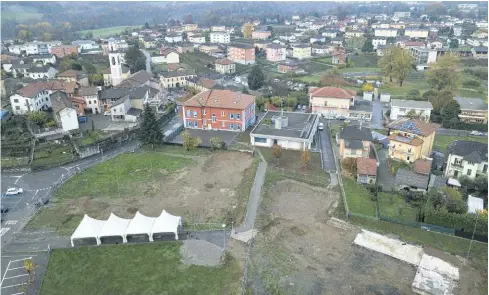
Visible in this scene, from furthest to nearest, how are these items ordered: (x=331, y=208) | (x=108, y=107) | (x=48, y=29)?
1. (x=48, y=29)
2. (x=108, y=107)
3. (x=331, y=208)

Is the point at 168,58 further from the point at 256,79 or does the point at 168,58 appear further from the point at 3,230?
the point at 3,230

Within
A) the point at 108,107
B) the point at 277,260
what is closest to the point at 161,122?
the point at 108,107

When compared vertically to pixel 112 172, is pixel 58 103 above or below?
above

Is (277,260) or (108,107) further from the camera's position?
(108,107)

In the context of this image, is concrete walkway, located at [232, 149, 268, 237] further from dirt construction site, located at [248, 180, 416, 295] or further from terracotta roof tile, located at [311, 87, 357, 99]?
terracotta roof tile, located at [311, 87, 357, 99]

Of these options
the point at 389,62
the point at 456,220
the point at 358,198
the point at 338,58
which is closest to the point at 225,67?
the point at 338,58

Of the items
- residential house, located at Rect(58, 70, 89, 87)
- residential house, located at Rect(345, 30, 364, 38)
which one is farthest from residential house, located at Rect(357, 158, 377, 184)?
residential house, located at Rect(345, 30, 364, 38)

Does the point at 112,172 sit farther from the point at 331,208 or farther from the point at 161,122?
the point at 331,208
